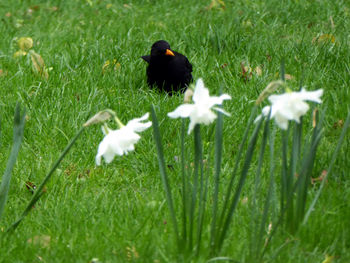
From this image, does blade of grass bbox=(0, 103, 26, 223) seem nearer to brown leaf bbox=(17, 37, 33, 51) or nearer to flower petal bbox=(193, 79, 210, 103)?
flower petal bbox=(193, 79, 210, 103)

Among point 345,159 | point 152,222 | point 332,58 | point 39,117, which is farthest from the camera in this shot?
point 332,58

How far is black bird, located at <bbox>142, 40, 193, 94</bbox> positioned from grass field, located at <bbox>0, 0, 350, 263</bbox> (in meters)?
0.09

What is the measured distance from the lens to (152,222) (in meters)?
1.92

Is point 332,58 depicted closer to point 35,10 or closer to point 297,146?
point 297,146

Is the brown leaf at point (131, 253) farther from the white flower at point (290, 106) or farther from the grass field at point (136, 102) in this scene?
the white flower at point (290, 106)

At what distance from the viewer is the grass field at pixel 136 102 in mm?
1812

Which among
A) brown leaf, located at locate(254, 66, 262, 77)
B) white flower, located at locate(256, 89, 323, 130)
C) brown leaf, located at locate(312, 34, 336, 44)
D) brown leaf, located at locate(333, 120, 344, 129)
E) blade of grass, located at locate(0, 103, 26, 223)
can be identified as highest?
brown leaf, located at locate(312, 34, 336, 44)

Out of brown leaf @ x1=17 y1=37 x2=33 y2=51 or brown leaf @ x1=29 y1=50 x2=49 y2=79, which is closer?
brown leaf @ x1=29 y1=50 x2=49 y2=79

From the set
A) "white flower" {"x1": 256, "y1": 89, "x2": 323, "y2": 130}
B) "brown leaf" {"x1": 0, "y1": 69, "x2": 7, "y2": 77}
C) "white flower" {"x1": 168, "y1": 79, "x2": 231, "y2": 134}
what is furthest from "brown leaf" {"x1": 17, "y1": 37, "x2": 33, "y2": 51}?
"white flower" {"x1": 256, "y1": 89, "x2": 323, "y2": 130}

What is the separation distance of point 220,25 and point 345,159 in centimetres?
229

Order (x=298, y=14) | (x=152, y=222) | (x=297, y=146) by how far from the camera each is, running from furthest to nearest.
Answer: (x=298, y=14) → (x=152, y=222) → (x=297, y=146)

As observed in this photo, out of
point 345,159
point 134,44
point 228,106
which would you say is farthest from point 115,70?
point 345,159

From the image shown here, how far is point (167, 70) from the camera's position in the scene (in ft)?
11.4

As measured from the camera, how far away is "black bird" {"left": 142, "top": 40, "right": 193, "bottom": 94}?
3.45 m
